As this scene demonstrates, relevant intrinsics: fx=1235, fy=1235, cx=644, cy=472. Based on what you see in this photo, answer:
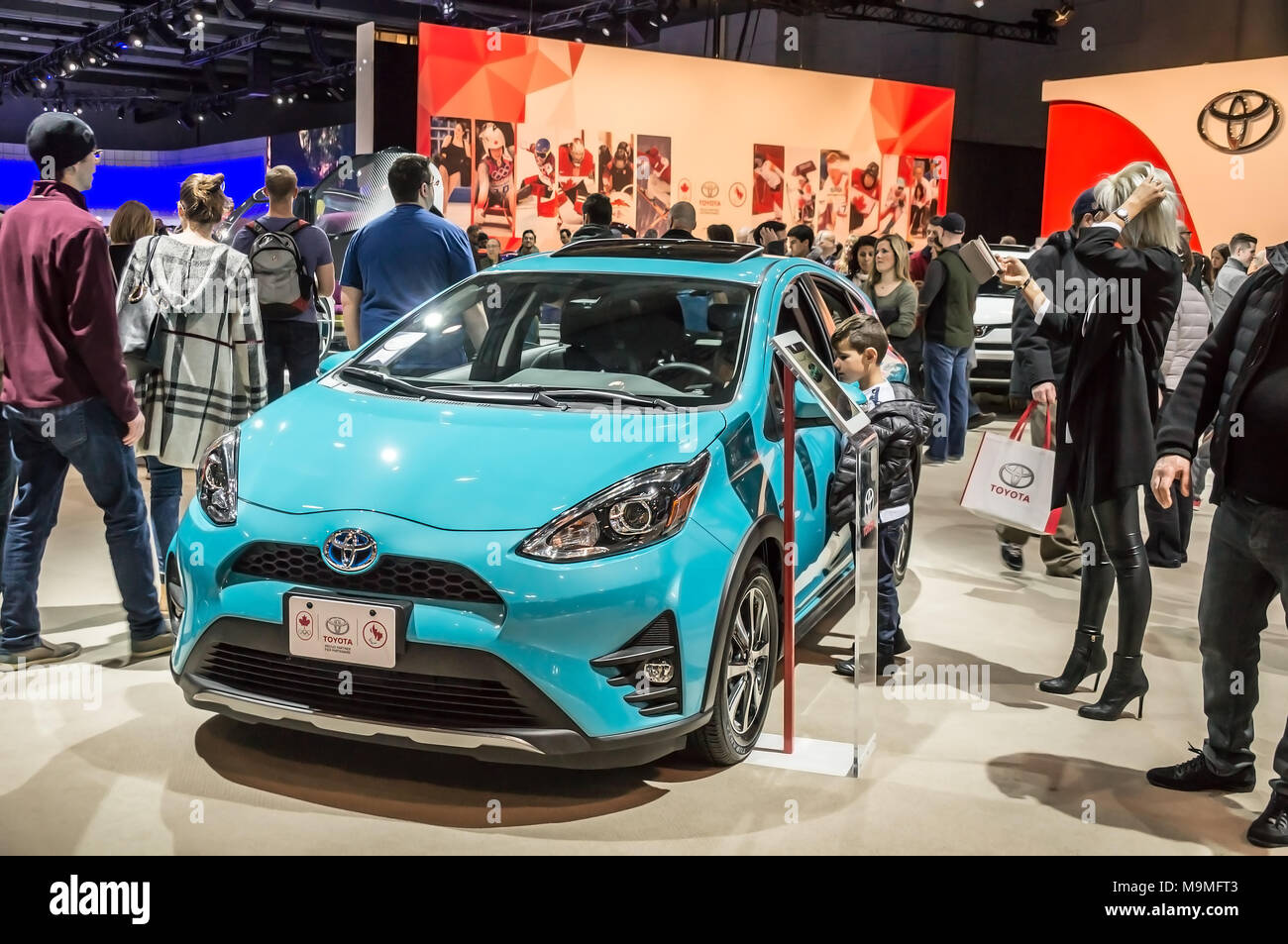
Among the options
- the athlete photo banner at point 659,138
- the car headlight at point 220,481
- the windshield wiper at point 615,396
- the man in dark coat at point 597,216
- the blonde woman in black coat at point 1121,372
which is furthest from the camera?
the athlete photo banner at point 659,138

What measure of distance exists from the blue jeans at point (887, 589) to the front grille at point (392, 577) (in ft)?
6.20

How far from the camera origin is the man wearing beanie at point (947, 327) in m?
8.84

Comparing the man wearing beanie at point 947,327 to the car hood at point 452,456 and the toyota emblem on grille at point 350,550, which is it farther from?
the toyota emblem on grille at point 350,550

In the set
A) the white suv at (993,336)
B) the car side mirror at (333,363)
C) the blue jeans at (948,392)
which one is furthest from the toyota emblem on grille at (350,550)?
the white suv at (993,336)

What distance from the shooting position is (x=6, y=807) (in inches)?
124

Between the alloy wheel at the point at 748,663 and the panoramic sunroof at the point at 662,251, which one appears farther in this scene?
the panoramic sunroof at the point at 662,251

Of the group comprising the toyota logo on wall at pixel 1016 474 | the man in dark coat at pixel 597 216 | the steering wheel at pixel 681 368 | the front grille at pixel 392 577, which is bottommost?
the toyota logo on wall at pixel 1016 474

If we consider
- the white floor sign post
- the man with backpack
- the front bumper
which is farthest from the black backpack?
the white floor sign post

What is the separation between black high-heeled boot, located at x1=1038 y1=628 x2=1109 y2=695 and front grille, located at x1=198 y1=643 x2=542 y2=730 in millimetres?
2262

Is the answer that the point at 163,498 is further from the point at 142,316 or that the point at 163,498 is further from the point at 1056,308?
the point at 1056,308

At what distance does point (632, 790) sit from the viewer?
3355 millimetres

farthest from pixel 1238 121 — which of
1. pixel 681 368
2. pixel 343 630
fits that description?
pixel 343 630

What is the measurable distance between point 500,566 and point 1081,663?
2.43 m
